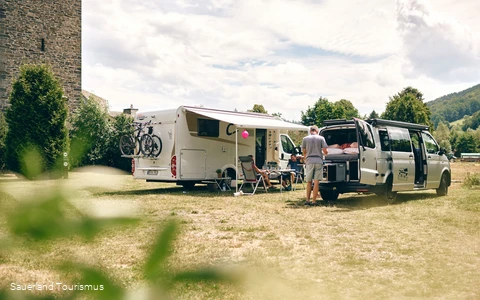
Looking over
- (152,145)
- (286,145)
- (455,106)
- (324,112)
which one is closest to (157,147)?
(152,145)

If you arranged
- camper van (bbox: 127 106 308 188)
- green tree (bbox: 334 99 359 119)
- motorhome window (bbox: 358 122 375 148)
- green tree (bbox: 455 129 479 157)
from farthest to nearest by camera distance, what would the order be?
green tree (bbox: 455 129 479 157) < green tree (bbox: 334 99 359 119) < camper van (bbox: 127 106 308 188) < motorhome window (bbox: 358 122 375 148)

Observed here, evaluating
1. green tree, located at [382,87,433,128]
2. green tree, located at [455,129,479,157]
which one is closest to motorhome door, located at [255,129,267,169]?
green tree, located at [382,87,433,128]

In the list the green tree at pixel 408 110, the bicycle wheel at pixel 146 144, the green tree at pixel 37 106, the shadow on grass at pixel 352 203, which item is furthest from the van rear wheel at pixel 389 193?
the green tree at pixel 408 110

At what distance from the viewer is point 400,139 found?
1020 centimetres

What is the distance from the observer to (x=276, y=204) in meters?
9.70

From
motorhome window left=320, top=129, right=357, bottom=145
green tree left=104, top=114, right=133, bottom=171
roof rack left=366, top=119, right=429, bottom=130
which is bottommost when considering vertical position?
green tree left=104, top=114, right=133, bottom=171

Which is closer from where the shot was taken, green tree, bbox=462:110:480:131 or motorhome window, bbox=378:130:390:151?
motorhome window, bbox=378:130:390:151

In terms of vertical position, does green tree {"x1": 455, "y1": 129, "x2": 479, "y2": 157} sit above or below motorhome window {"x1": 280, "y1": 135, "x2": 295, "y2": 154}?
above

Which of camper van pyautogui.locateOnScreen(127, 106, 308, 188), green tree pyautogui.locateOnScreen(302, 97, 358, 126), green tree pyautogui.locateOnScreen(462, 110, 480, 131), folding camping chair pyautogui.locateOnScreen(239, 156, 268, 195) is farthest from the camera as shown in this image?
green tree pyautogui.locateOnScreen(462, 110, 480, 131)

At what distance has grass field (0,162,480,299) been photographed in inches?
21.2

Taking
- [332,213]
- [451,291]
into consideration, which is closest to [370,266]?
[451,291]

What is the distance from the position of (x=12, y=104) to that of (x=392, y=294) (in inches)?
127

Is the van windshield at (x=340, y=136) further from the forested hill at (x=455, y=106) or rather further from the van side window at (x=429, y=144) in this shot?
the forested hill at (x=455, y=106)

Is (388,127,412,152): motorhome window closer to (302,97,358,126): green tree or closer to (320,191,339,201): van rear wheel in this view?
(320,191,339,201): van rear wheel
